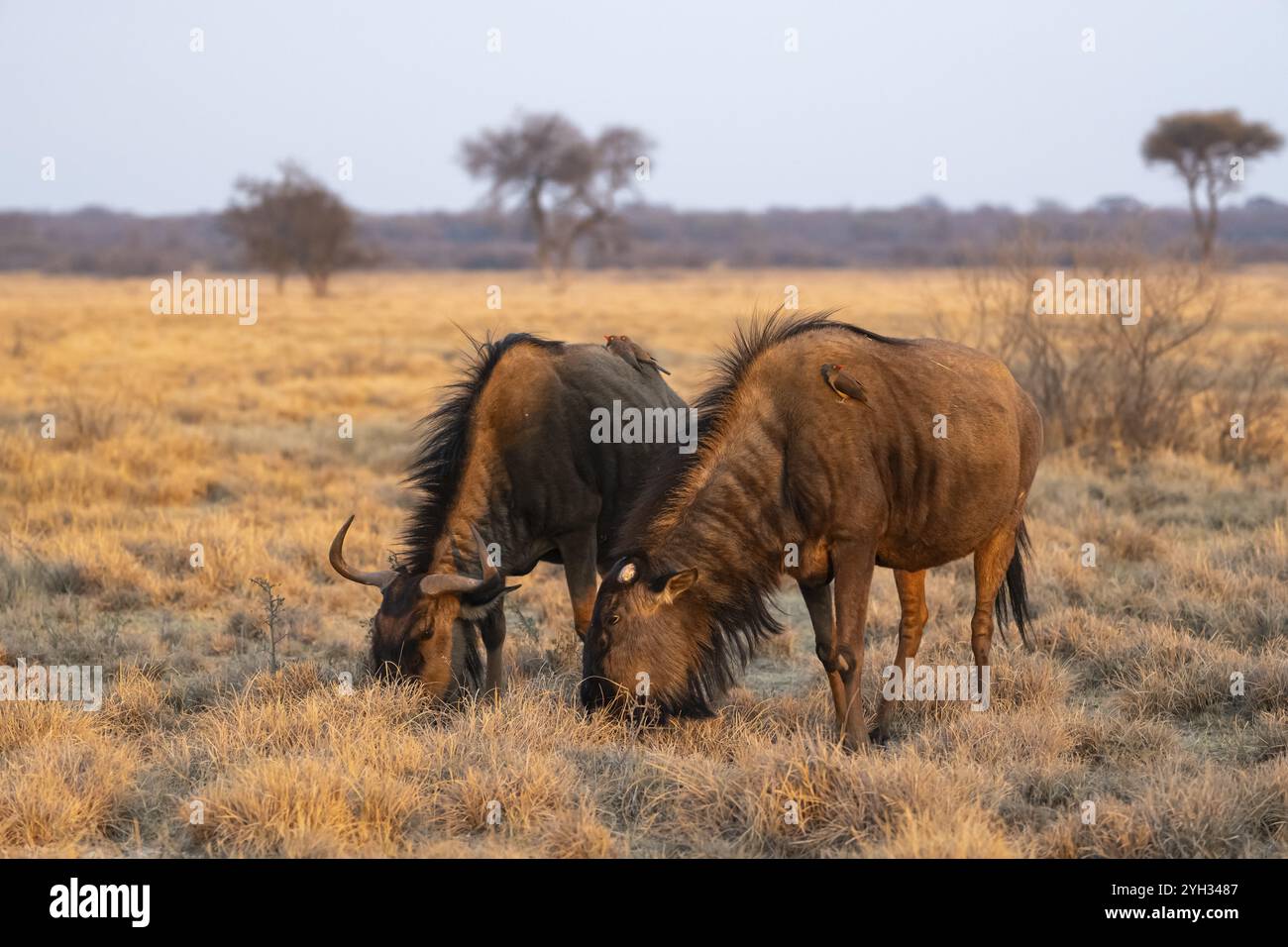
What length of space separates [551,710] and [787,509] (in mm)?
1424

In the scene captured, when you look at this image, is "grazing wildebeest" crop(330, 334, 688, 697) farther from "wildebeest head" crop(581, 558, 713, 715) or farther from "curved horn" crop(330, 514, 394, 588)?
"wildebeest head" crop(581, 558, 713, 715)

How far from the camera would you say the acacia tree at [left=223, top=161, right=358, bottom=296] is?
49.6 m

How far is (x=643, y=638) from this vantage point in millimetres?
5152

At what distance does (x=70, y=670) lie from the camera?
649 cm

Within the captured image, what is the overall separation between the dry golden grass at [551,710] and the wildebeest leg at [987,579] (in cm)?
28

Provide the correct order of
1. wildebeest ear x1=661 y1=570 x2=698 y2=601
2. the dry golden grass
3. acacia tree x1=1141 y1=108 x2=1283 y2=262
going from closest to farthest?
the dry golden grass < wildebeest ear x1=661 y1=570 x2=698 y2=601 < acacia tree x1=1141 y1=108 x2=1283 y2=262

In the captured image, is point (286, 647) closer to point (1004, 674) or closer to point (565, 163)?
point (1004, 674)

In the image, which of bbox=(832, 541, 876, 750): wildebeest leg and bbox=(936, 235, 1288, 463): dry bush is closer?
bbox=(832, 541, 876, 750): wildebeest leg

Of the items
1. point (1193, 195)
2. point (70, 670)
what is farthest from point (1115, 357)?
point (1193, 195)

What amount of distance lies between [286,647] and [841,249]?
101597 millimetres

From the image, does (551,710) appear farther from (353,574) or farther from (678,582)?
(353,574)

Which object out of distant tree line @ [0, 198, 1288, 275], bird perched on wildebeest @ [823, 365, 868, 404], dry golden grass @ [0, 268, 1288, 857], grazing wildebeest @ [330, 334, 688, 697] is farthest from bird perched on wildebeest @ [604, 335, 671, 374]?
distant tree line @ [0, 198, 1288, 275]

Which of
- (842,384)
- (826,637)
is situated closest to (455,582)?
(826,637)

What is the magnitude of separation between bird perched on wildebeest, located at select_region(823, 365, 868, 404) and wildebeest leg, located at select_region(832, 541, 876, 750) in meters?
0.62
